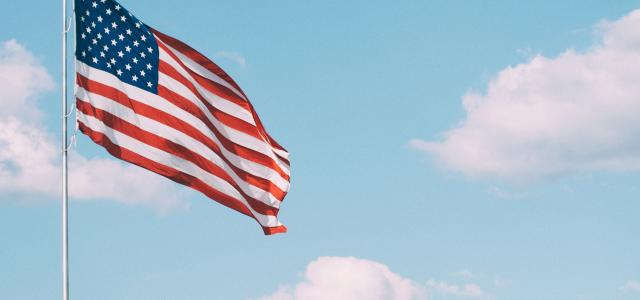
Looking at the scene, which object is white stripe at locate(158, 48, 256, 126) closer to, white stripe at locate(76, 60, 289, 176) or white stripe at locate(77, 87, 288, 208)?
white stripe at locate(76, 60, 289, 176)

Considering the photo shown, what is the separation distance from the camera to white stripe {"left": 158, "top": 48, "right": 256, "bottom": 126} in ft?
111

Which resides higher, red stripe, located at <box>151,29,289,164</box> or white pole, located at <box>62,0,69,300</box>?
red stripe, located at <box>151,29,289,164</box>

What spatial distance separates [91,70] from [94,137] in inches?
87.1

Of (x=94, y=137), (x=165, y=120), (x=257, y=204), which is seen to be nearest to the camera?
(x=94, y=137)

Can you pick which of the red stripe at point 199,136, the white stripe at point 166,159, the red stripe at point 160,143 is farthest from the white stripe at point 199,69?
the white stripe at point 166,159

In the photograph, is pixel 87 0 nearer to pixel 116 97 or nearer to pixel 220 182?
pixel 116 97

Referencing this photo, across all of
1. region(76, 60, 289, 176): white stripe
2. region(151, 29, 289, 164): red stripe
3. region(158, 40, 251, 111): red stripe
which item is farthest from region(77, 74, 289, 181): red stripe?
region(158, 40, 251, 111): red stripe

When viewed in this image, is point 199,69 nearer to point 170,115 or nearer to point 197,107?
point 197,107

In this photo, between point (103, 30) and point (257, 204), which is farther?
point (257, 204)

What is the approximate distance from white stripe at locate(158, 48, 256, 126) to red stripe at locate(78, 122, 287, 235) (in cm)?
268

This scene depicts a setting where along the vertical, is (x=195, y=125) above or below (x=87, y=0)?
below

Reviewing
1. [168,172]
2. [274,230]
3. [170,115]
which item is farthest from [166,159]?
[274,230]

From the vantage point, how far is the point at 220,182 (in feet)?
111

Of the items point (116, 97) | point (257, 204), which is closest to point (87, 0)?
point (116, 97)
